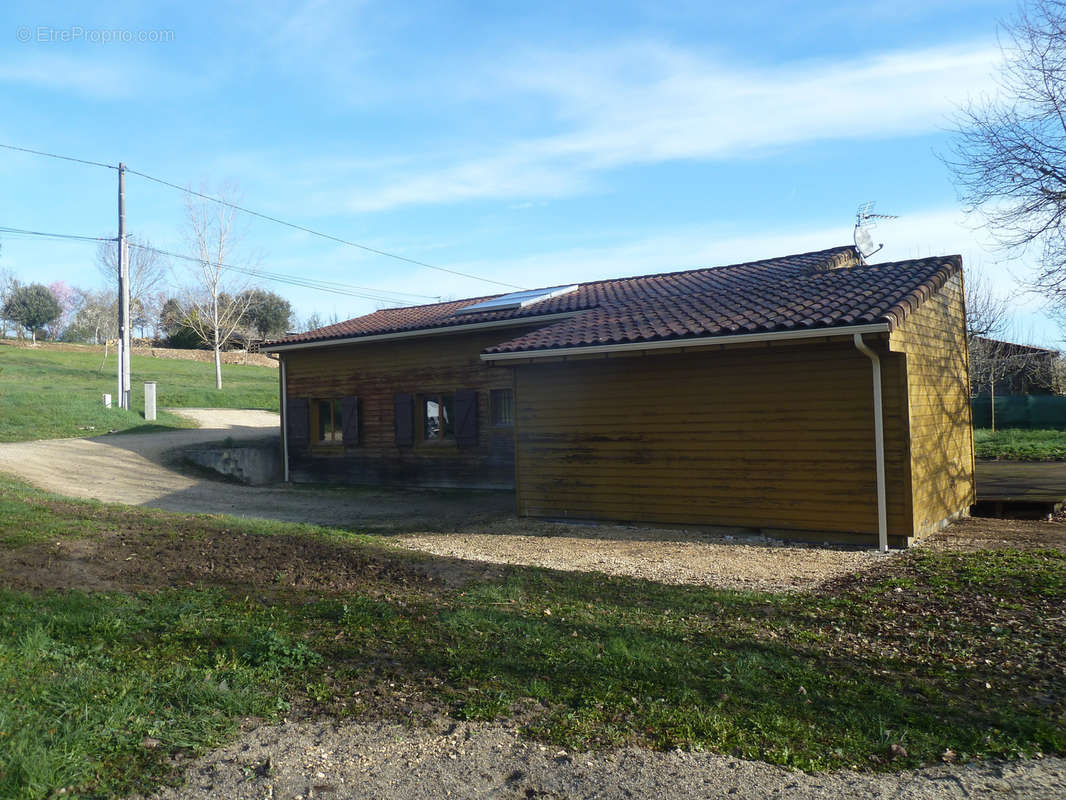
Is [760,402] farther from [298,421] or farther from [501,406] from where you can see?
[298,421]

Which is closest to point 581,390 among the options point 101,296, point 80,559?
point 80,559

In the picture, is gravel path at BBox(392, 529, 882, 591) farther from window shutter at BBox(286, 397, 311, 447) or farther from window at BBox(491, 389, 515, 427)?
window shutter at BBox(286, 397, 311, 447)

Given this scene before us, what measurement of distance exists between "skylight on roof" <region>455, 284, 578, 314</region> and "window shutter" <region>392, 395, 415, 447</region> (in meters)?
2.23

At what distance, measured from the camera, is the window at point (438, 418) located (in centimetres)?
1628

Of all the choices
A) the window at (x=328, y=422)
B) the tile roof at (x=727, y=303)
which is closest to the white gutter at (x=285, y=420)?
the window at (x=328, y=422)

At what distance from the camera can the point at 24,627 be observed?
200 inches

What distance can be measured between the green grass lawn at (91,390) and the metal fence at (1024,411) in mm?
27939

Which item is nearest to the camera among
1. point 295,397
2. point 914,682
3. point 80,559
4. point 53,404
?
point 914,682

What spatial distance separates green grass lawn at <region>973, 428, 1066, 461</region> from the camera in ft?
63.4

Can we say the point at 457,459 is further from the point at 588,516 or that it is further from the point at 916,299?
the point at 916,299

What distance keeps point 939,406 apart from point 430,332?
9328 mm

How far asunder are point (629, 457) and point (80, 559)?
268 inches

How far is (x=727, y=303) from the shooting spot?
1140 centimetres

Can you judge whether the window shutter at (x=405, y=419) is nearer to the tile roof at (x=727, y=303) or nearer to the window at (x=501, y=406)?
the tile roof at (x=727, y=303)
